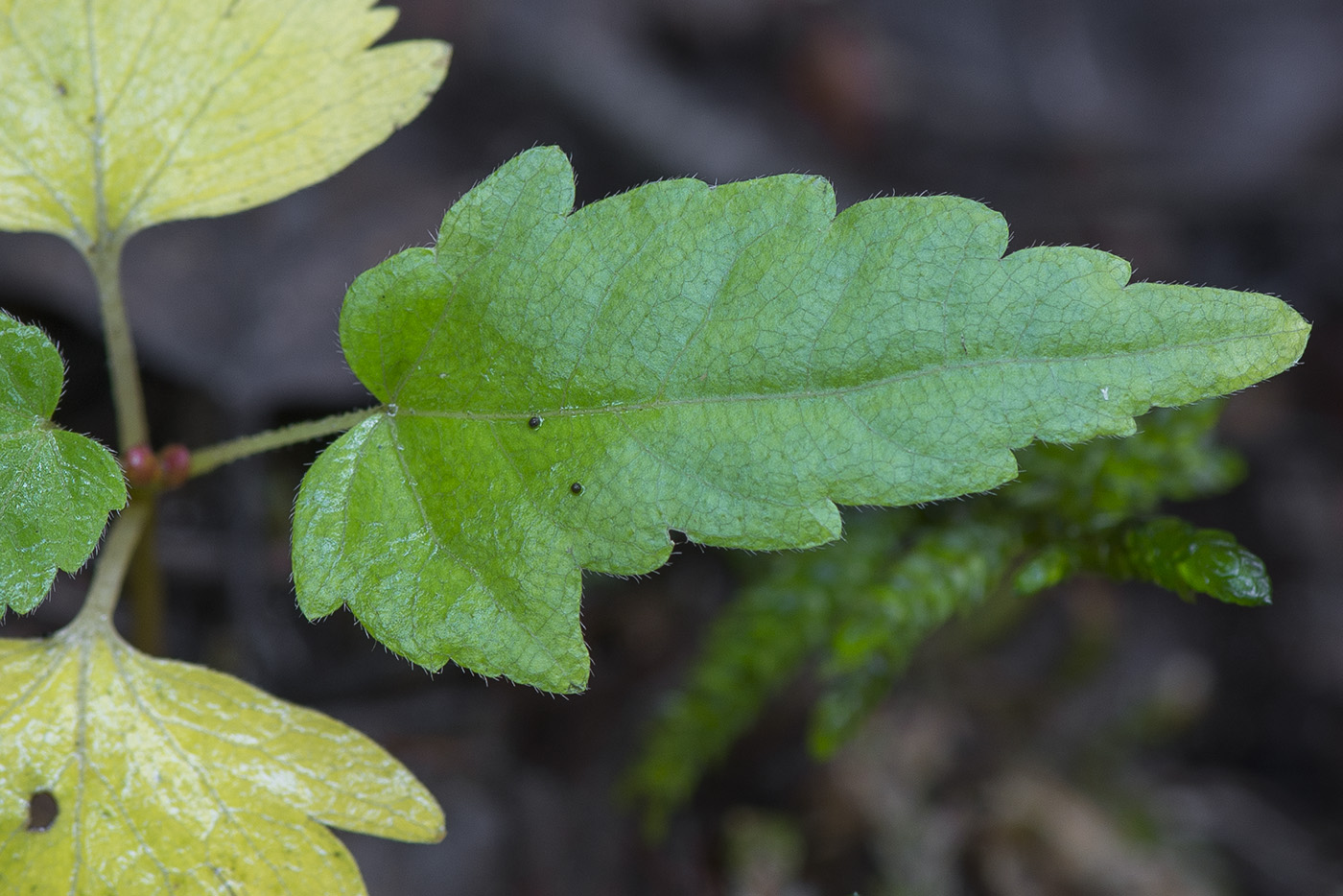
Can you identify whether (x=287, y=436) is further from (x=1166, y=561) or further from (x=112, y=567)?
(x=1166, y=561)

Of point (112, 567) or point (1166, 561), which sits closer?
point (112, 567)

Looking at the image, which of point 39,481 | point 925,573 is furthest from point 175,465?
point 925,573

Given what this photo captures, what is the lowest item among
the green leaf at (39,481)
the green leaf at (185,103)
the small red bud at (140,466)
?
the small red bud at (140,466)

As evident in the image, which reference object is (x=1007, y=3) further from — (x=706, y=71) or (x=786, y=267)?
(x=786, y=267)

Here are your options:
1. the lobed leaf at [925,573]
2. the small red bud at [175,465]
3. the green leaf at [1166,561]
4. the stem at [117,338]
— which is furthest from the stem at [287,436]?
the green leaf at [1166,561]

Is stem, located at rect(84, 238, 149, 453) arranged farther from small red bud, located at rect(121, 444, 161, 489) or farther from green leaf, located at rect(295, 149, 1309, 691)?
green leaf, located at rect(295, 149, 1309, 691)

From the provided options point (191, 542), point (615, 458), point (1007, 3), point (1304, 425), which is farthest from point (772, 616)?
point (1007, 3)

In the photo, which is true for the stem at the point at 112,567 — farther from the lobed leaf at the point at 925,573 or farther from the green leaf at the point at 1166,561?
the green leaf at the point at 1166,561
